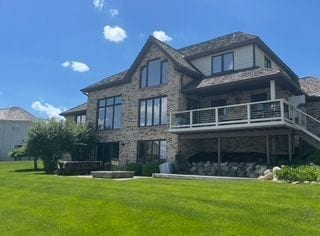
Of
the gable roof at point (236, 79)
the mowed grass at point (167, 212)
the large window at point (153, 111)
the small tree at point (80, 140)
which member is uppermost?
the gable roof at point (236, 79)

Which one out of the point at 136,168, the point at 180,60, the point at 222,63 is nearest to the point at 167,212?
the point at 136,168

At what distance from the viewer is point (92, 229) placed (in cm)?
852

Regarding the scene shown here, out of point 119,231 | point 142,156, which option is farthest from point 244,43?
point 119,231

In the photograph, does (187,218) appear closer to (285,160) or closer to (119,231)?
(119,231)

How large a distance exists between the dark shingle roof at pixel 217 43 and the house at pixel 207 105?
75 mm

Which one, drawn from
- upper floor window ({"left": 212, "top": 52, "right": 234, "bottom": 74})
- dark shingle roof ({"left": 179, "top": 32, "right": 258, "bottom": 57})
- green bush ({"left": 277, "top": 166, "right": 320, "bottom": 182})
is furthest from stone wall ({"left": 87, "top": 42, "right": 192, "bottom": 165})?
green bush ({"left": 277, "top": 166, "right": 320, "bottom": 182})

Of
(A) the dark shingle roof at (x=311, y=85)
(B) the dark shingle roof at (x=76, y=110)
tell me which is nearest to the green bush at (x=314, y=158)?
(A) the dark shingle roof at (x=311, y=85)

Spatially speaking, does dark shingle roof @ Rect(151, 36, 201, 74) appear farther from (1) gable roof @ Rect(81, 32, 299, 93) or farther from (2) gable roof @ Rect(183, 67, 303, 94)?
(2) gable roof @ Rect(183, 67, 303, 94)

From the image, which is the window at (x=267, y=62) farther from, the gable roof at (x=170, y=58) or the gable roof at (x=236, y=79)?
the gable roof at (x=170, y=58)

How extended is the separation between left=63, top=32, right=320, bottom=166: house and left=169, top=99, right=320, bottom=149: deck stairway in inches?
2.3

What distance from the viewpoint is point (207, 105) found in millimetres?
24078

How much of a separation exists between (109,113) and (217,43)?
10593 millimetres

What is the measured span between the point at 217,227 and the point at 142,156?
57.1 ft

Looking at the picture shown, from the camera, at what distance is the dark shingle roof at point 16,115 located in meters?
49.9
